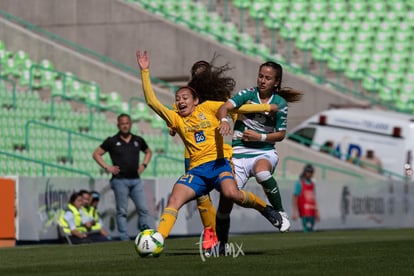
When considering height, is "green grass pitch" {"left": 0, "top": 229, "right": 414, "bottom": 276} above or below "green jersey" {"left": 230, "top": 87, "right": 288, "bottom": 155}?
below

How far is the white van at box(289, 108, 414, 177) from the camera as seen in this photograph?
28969 mm

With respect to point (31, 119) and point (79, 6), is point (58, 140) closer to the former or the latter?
point (31, 119)

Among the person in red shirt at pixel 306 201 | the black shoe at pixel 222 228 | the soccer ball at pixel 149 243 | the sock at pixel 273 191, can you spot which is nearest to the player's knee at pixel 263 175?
the sock at pixel 273 191

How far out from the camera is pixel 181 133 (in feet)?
41.0

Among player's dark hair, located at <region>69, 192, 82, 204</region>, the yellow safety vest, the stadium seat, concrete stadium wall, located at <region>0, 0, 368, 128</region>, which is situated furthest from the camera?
concrete stadium wall, located at <region>0, 0, 368, 128</region>

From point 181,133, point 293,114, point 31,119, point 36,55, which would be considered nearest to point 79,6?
point 36,55

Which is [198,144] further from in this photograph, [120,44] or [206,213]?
[120,44]

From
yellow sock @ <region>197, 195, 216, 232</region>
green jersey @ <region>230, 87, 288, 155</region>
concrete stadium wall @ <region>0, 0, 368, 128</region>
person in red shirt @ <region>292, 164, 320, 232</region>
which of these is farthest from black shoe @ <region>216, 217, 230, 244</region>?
concrete stadium wall @ <region>0, 0, 368, 128</region>

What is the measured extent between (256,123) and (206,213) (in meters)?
1.10

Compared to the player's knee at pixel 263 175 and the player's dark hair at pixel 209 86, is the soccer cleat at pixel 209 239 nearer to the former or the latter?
the player's knee at pixel 263 175

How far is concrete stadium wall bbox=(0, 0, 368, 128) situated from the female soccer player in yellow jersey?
63.6 ft

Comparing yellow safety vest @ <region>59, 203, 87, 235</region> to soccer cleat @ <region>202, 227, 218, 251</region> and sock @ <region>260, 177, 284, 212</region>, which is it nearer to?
soccer cleat @ <region>202, 227, 218, 251</region>

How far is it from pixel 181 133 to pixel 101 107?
15.4 m

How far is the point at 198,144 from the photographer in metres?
12.4
